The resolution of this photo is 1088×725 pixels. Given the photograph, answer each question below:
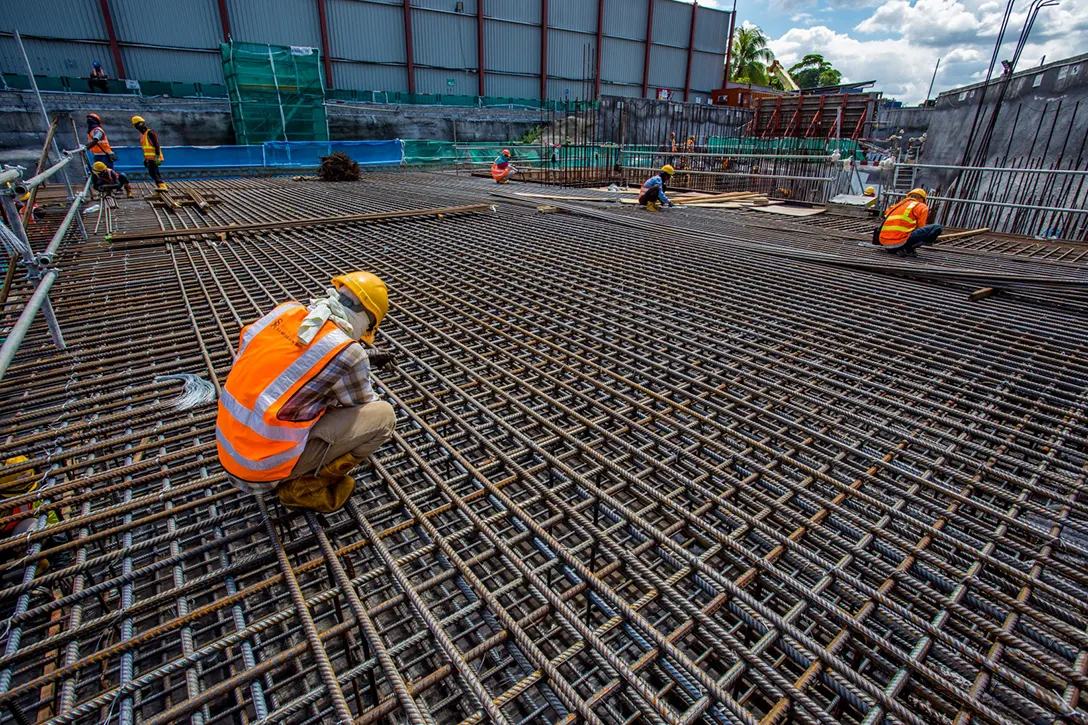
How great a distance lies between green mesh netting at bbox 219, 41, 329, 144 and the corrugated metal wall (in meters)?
8.29

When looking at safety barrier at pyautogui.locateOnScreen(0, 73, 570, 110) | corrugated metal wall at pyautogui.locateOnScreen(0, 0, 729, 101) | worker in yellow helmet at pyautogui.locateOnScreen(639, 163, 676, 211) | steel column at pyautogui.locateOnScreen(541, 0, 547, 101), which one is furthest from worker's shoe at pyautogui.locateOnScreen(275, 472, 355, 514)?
steel column at pyautogui.locateOnScreen(541, 0, 547, 101)

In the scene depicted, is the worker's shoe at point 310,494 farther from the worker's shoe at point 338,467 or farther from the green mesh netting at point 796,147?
the green mesh netting at point 796,147

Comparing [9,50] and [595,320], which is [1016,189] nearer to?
[595,320]

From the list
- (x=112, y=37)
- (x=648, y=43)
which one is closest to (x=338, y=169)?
(x=112, y=37)

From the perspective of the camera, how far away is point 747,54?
4138cm

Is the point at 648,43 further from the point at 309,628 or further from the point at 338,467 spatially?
the point at 309,628

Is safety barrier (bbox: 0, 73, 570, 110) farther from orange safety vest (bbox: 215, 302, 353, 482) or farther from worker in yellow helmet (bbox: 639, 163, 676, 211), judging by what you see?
orange safety vest (bbox: 215, 302, 353, 482)

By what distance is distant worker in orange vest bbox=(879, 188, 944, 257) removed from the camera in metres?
5.86

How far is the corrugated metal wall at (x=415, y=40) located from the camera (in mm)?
20562

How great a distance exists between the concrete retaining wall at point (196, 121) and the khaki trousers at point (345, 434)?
38.6 feet

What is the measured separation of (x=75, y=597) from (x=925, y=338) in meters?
4.50

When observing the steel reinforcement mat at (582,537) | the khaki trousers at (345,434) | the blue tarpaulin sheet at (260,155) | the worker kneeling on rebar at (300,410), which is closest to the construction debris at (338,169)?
the blue tarpaulin sheet at (260,155)

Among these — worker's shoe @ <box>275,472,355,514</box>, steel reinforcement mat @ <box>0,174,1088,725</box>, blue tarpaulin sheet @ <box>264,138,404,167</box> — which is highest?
blue tarpaulin sheet @ <box>264,138,404,167</box>

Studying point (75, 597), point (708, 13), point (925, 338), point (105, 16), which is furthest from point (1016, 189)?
point (708, 13)
